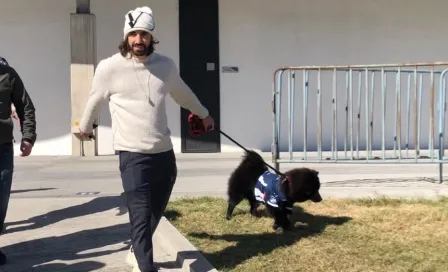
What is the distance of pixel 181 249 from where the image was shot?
182 inches

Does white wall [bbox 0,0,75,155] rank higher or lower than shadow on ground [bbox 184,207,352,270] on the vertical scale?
higher

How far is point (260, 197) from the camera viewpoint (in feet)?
17.5

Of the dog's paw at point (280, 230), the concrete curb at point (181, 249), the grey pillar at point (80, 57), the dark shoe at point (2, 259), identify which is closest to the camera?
the concrete curb at point (181, 249)

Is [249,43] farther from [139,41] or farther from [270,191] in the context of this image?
[139,41]

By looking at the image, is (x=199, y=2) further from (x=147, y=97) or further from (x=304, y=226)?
(x=147, y=97)

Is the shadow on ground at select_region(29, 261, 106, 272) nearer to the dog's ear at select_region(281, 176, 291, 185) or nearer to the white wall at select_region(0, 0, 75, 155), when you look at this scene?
the dog's ear at select_region(281, 176, 291, 185)

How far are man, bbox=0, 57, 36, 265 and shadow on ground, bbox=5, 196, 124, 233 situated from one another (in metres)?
1.22

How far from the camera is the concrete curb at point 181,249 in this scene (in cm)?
424

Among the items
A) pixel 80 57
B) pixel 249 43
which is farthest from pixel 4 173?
pixel 249 43

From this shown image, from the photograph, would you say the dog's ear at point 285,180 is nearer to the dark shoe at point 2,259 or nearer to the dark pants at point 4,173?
the dark pants at point 4,173

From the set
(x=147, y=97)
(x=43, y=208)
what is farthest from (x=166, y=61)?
(x=43, y=208)

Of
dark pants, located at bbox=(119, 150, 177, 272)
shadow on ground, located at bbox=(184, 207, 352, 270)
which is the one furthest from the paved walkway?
dark pants, located at bbox=(119, 150, 177, 272)

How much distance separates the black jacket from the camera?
447 centimetres

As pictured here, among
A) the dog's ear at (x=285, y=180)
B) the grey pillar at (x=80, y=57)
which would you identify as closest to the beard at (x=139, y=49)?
the dog's ear at (x=285, y=180)
